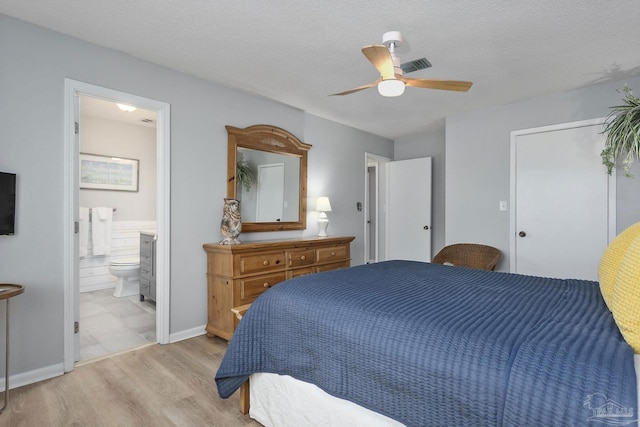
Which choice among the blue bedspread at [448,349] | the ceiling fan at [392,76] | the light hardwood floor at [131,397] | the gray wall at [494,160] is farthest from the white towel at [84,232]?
the gray wall at [494,160]

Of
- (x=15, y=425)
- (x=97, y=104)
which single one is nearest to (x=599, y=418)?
(x=15, y=425)

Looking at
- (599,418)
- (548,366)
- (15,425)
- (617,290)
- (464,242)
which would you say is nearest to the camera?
(599,418)

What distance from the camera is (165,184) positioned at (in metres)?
2.86

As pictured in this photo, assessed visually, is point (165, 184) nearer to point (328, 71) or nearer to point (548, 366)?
point (328, 71)

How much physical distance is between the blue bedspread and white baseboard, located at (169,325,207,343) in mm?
1413

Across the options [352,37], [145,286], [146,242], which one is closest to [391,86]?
[352,37]

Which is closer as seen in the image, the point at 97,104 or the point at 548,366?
the point at 548,366

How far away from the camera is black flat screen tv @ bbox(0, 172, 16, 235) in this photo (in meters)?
2.08

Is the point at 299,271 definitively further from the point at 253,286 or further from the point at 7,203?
the point at 7,203

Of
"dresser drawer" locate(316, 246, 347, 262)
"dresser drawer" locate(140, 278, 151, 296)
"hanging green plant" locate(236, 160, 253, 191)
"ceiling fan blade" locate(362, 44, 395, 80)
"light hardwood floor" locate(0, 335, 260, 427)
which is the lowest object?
"light hardwood floor" locate(0, 335, 260, 427)

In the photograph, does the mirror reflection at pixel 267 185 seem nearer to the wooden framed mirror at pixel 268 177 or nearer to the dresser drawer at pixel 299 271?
the wooden framed mirror at pixel 268 177

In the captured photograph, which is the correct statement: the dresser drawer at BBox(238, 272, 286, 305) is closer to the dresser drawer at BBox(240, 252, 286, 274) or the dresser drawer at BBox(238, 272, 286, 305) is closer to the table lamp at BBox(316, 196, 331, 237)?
the dresser drawer at BBox(240, 252, 286, 274)

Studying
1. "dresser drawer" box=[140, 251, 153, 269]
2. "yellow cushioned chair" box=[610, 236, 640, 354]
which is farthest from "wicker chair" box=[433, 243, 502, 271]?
"dresser drawer" box=[140, 251, 153, 269]

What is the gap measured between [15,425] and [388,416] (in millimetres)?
1975
